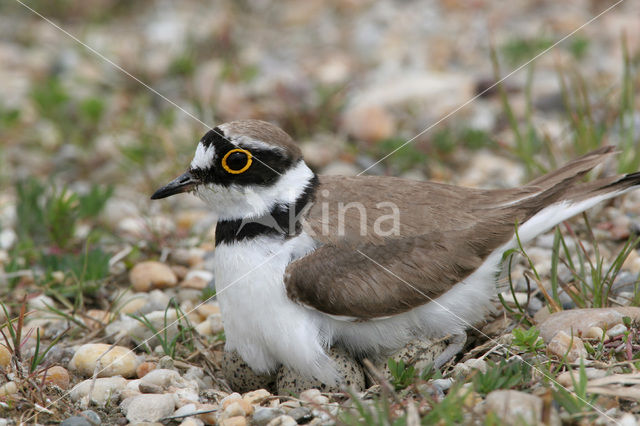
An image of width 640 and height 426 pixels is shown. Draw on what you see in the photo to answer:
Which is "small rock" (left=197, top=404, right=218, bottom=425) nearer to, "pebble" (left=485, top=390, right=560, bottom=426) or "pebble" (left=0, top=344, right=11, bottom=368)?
"pebble" (left=0, top=344, right=11, bottom=368)

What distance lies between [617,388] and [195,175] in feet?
7.54

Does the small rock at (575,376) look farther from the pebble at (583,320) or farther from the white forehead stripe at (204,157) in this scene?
the white forehead stripe at (204,157)

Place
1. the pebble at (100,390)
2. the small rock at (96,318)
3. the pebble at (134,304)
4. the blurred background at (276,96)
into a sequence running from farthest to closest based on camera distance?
the blurred background at (276,96)
the pebble at (134,304)
the small rock at (96,318)
the pebble at (100,390)

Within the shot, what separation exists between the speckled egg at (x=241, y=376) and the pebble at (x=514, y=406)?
1340mm

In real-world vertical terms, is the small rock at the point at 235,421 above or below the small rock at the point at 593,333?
above

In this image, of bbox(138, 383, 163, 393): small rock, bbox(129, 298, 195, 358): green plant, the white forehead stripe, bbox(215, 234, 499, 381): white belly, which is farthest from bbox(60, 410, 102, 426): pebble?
the white forehead stripe

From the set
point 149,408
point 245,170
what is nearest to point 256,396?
point 149,408

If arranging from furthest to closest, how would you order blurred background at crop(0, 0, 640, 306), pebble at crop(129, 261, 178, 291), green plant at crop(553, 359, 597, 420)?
blurred background at crop(0, 0, 640, 306), pebble at crop(129, 261, 178, 291), green plant at crop(553, 359, 597, 420)

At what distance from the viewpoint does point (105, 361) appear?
405 cm

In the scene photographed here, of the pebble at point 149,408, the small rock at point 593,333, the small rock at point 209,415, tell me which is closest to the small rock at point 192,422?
the small rock at point 209,415

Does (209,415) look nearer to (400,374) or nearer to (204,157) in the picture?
(400,374)

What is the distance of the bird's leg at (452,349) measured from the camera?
387 cm

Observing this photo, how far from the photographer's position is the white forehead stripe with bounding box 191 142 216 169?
3.93 metres

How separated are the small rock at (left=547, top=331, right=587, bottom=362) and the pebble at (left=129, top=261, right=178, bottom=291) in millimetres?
2547
